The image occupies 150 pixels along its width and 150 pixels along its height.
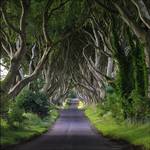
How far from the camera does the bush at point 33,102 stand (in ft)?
163

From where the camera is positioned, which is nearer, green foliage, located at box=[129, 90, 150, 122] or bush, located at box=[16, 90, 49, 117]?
green foliage, located at box=[129, 90, 150, 122]

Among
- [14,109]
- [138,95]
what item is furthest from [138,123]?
[14,109]

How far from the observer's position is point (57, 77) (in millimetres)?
76438

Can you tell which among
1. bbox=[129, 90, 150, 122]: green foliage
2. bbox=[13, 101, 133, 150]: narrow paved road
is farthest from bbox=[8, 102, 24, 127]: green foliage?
bbox=[129, 90, 150, 122]: green foliage

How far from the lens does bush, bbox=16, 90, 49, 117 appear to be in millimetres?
49688

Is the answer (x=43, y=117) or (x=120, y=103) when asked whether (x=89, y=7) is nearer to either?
(x=120, y=103)

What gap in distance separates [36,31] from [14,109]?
772 cm

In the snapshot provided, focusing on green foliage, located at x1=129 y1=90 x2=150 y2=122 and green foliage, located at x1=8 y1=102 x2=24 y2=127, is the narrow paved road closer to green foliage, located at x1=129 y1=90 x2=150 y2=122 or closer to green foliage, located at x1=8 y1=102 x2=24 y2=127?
green foliage, located at x1=8 y1=102 x2=24 y2=127

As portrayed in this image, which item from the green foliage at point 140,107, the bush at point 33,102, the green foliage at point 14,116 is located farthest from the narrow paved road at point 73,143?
the bush at point 33,102

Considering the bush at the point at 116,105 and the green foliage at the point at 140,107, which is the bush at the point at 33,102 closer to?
the bush at the point at 116,105

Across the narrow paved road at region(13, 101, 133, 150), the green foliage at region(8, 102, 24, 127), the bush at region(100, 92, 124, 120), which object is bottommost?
the narrow paved road at region(13, 101, 133, 150)

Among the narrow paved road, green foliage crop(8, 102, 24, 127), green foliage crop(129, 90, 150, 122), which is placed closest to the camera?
the narrow paved road

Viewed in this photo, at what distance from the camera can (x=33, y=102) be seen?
50938 millimetres

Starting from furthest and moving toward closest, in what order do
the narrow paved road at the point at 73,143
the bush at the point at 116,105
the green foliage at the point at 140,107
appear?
1. the bush at the point at 116,105
2. the green foliage at the point at 140,107
3. the narrow paved road at the point at 73,143
